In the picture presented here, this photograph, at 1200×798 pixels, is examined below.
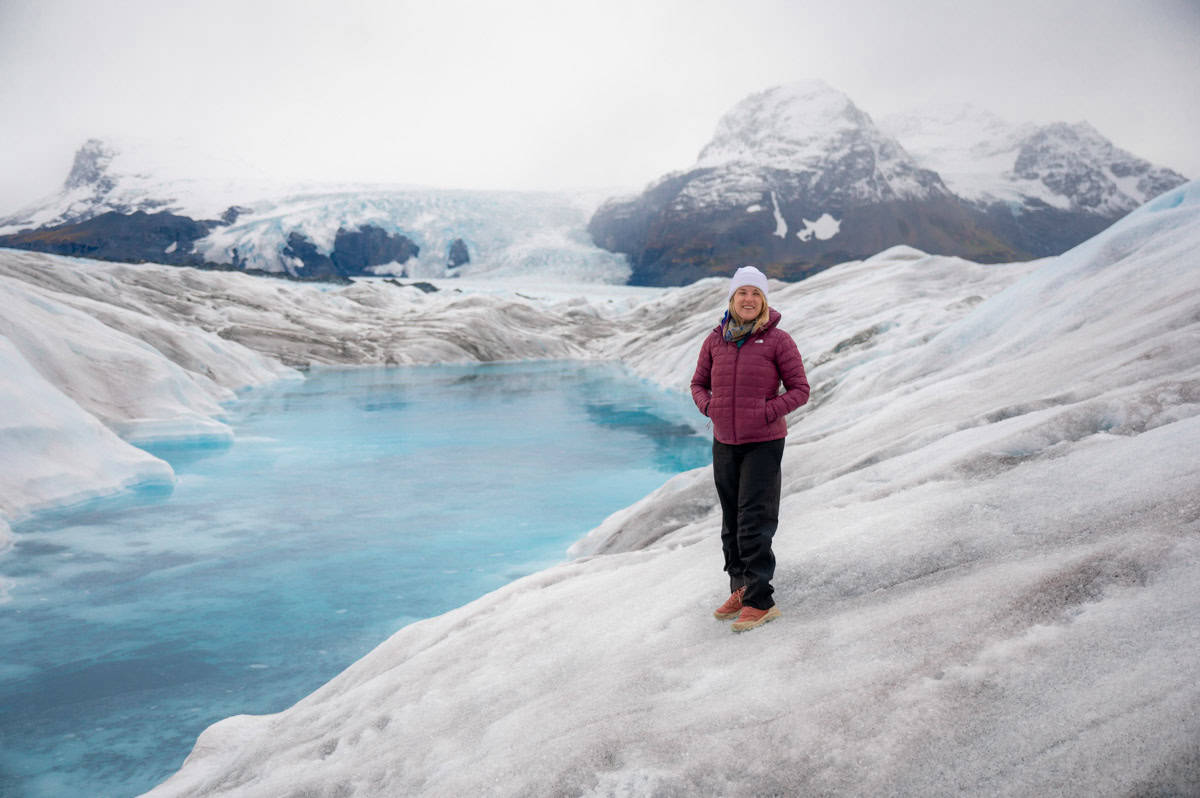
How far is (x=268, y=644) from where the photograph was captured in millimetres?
9078

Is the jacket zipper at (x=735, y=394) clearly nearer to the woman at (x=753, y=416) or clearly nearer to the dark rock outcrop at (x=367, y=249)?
the woman at (x=753, y=416)

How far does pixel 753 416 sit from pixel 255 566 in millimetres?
10651

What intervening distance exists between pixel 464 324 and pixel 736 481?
2610 inches

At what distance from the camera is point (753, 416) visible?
409 cm

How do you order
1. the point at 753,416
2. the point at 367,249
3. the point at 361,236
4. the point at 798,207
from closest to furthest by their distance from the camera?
the point at 753,416 → the point at 361,236 → the point at 367,249 → the point at 798,207

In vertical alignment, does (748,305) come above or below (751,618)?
above

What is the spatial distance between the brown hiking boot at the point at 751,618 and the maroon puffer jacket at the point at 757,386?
932mm

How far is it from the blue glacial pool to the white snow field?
1992 millimetres

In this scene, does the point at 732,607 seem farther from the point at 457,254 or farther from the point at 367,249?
the point at 367,249

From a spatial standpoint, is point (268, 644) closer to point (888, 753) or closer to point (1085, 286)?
point (888, 753)

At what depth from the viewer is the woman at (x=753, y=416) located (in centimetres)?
406

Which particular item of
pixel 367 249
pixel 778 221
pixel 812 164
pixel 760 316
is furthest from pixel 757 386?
pixel 812 164

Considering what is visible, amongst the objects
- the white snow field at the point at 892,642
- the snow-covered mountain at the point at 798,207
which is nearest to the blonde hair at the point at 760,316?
the white snow field at the point at 892,642

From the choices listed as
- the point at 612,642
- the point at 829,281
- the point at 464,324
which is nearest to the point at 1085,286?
the point at 612,642
